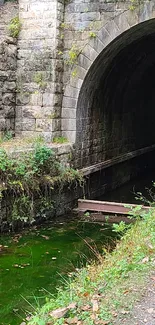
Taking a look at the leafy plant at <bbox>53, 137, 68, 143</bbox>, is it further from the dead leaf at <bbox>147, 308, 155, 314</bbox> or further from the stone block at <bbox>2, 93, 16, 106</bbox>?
the dead leaf at <bbox>147, 308, 155, 314</bbox>

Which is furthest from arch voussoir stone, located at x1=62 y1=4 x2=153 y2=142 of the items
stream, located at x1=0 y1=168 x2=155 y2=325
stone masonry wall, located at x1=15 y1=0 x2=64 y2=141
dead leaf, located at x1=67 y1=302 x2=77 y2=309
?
dead leaf, located at x1=67 y1=302 x2=77 y2=309

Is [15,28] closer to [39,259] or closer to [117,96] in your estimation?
[117,96]

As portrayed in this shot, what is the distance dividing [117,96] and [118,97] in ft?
0.35

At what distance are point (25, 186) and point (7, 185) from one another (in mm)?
411

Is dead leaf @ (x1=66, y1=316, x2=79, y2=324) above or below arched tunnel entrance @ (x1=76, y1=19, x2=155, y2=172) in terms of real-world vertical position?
below

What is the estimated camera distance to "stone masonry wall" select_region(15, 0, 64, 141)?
9.45 metres

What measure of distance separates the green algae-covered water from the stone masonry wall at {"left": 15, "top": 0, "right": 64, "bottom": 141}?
2148 mm

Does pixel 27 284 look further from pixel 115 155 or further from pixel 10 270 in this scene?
pixel 115 155

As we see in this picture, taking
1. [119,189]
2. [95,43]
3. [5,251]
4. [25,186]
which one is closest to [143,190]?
[119,189]

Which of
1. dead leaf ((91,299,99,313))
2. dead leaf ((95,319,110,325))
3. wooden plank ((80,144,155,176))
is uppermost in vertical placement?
wooden plank ((80,144,155,176))

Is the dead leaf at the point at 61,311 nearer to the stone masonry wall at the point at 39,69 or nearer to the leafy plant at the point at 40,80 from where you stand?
the stone masonry wall at the point at 39,69

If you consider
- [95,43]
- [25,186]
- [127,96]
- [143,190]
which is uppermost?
[95,43]

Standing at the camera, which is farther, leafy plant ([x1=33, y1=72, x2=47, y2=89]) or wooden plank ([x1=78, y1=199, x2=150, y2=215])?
leafy plant ([x1=33, y1=72, x2=47, y2=89])

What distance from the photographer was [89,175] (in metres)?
10.5
